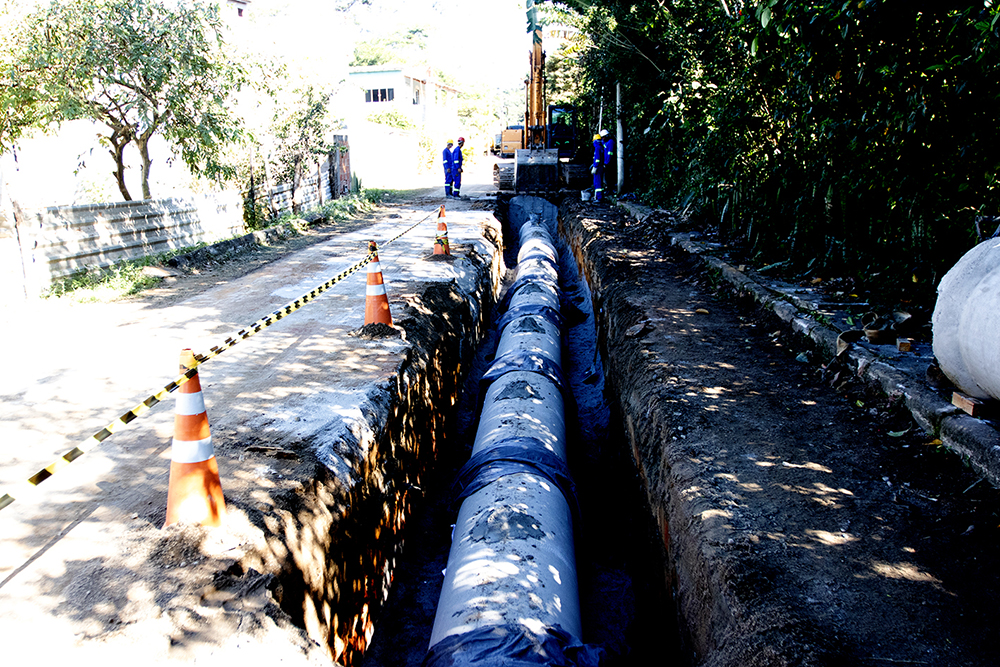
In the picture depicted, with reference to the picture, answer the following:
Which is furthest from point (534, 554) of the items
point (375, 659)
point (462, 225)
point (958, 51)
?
point (462, 225)

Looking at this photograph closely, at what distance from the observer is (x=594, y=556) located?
15.0 ft

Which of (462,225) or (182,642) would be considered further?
(462,225)

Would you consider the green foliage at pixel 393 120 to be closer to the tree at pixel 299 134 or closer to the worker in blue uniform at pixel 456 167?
the worker in blue uniform at pixel 456 167

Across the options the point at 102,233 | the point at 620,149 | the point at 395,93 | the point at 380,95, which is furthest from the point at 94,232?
the point at 380,95

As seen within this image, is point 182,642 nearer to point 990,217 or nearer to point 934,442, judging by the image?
point 934,442

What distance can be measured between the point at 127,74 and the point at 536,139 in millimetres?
11644

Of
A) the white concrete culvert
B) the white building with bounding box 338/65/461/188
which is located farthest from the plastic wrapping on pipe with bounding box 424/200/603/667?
the white building with bounding box 338/65/461/188

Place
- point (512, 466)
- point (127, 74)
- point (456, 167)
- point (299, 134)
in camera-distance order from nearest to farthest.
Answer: point (512, 466) < point (127, 74) < point (299, 134) < point (456, 167)

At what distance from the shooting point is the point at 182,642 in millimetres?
2119

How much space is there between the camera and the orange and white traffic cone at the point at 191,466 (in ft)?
8.46

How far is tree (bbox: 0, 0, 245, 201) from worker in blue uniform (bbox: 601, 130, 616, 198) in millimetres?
8612

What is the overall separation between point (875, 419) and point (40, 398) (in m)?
5.31

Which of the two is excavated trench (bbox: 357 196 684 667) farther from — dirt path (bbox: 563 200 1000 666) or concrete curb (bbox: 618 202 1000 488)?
concrete curb (bbox: 618 202 1000 488)

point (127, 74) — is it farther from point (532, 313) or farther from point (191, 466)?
point (191, 466)
